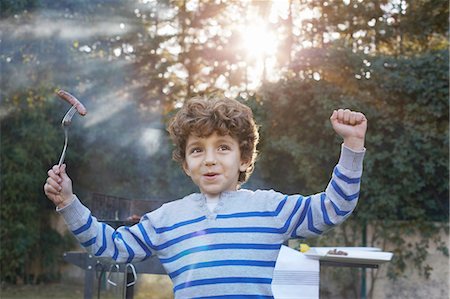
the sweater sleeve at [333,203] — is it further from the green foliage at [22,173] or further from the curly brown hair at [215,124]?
the green foliage at [22,173]

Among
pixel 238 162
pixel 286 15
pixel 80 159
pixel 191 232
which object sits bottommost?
pixel 191 232

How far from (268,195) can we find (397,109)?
5.15 m

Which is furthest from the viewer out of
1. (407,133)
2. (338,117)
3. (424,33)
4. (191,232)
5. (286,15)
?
(286,15)

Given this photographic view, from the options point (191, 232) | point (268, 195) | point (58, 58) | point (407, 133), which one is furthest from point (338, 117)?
point (58, 58)

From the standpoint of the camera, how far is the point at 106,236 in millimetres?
1621

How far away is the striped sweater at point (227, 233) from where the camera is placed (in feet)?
5.02

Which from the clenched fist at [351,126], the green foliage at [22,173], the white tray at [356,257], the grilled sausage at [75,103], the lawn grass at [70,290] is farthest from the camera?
the green foliage at [22,173]

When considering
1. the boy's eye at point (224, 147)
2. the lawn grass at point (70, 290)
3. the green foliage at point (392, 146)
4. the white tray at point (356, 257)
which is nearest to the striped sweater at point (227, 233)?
the boy's eye at point (224, 147)

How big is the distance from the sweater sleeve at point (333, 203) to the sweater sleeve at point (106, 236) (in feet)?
1.15

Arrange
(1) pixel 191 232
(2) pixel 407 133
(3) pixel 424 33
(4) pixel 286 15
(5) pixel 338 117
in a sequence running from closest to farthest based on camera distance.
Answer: (5) pixel 338 117, (1) pixel 191 232, (2) pixel 407 133, (3) pixel 424 33, (4) pixel 286 15

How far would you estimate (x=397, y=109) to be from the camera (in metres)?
6.54

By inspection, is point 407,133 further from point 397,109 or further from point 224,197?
point 224,197

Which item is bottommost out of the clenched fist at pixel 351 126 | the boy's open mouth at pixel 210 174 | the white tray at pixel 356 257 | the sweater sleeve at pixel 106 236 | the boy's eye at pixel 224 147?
the white tray at pixel 356 257

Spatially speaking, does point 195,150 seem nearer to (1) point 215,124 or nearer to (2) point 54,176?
(1) point 215,124
